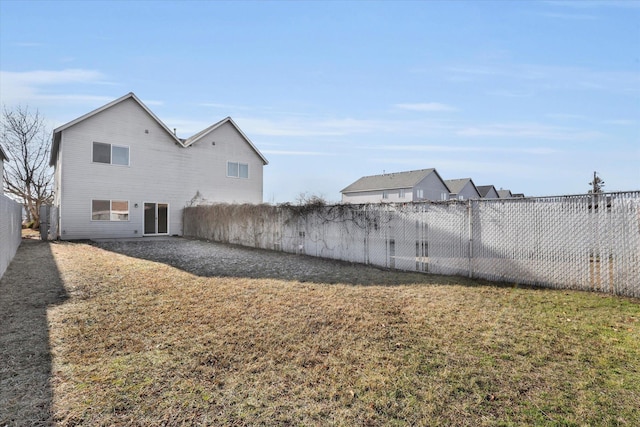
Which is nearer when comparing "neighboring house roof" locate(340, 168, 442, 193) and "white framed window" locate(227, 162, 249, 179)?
"white framed window" locate(227, 162, 249, 179)

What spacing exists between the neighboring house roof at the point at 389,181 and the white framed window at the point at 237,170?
68.1ft

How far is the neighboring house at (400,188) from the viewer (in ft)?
118

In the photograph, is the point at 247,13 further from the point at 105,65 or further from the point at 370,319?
the point at 370,319

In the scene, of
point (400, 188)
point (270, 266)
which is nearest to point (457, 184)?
point (400, 188)

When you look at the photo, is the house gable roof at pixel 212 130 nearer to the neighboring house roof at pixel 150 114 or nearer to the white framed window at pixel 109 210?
the neighboring house roof at pixel 150 114

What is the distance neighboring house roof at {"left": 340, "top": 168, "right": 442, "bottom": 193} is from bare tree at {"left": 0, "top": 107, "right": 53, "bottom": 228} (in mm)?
30914

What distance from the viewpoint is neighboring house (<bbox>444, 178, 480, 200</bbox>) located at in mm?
42656

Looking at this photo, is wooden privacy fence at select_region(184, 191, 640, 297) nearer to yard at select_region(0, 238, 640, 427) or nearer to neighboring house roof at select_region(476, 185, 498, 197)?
yard at select_region(0, 238, 640, 427)

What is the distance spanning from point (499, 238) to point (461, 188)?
38.4m

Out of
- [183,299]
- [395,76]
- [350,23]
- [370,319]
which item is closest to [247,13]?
[350,23]

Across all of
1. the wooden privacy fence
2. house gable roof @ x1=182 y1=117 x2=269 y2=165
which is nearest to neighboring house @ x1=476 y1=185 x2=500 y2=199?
house gable roof @ x1=182 y1=117 x2=269 y2=165

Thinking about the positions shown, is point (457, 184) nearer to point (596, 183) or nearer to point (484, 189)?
point (484, 189)

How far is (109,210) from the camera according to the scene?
1670cm

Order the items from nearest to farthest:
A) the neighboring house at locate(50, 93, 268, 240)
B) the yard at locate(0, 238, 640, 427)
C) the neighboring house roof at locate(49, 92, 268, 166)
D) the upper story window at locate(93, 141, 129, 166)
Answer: the yard at locate(0, 238, 640, 427)
the neighboring house roof at locate(49, 92, 268, 166)
the neighboring house at locate(50, 93, 268, 240)
the upper story window at locate(93, 141, 129, 166)
